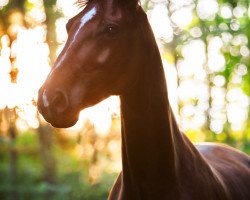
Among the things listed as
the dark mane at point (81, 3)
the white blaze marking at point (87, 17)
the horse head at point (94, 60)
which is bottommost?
the horse head at point (94, 60)

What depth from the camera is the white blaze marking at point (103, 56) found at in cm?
273

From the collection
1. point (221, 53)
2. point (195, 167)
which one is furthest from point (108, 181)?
point (195, 167)

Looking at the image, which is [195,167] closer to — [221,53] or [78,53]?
[78,53]

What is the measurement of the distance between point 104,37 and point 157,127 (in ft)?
2.07

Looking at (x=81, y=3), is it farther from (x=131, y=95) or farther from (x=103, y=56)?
(x=131, y=95)

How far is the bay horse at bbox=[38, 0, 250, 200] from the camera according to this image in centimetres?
266

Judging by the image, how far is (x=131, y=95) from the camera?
2.95 metres

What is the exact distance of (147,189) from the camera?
120 inches

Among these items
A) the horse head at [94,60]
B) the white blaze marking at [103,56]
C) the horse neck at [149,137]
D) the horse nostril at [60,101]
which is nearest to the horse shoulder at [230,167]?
the horse neck at [149,137]

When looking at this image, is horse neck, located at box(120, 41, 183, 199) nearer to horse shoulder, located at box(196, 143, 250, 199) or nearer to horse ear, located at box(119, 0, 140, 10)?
horse ear, located at box(119, 0, 140, 10)

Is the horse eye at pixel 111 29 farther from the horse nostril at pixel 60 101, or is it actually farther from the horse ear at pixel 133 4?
the horse nostril at pixel 60 101

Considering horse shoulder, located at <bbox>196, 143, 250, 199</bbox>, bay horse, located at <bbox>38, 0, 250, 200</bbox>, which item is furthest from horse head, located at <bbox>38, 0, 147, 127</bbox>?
horse shoulder, located at <bbox>196, 143, 250, 199</bbox>

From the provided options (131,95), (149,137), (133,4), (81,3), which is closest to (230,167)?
(149,137)

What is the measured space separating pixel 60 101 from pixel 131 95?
20.3 inches
